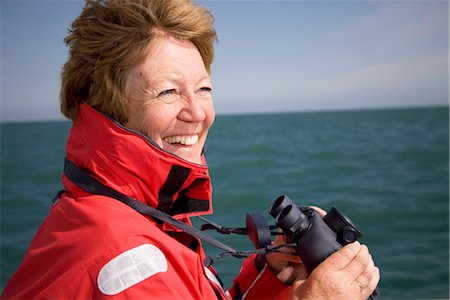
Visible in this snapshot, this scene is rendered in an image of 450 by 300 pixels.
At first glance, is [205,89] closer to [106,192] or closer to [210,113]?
[210,113]

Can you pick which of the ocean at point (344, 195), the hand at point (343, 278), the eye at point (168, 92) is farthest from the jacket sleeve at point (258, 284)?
the ocean at point (344, 195)

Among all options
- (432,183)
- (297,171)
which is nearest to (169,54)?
(432,183)

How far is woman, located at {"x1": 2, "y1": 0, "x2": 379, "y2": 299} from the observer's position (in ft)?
3.94

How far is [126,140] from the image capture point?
4.66ft

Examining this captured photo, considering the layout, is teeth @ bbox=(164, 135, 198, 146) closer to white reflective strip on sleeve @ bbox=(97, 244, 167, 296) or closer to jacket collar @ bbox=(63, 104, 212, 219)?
jacket collar @ bbox=(63, 104, 212, 219)

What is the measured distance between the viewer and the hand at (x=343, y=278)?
1.40 meters

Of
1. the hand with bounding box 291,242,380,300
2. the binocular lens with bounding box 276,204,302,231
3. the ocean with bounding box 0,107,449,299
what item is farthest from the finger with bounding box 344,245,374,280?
the ocean with bounding box 0,107,449,299

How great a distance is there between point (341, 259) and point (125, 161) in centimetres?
80

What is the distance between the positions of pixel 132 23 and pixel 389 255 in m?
7.36

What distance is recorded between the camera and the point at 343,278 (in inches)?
56.0

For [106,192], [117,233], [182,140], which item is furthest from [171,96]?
[117,233]

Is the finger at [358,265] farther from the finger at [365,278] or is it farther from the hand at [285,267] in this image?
the hand at [285,267]

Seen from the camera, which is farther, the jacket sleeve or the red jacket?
the jacket sleeve

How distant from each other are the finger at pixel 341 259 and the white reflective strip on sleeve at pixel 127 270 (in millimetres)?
571
